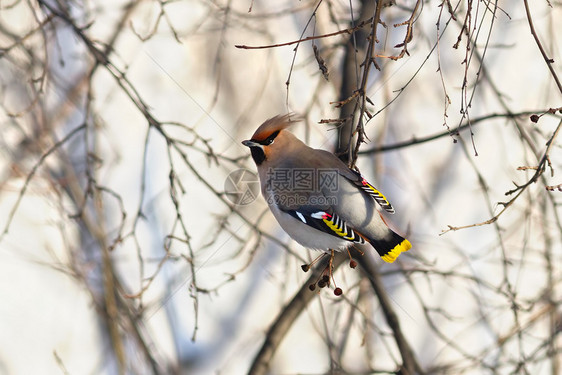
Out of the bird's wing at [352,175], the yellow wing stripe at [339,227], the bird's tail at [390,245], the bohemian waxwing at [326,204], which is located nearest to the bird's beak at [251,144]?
the bohemian waxwing at [326,204]

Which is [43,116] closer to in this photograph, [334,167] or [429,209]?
[334,167]

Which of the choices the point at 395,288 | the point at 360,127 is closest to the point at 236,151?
the point at 395,288

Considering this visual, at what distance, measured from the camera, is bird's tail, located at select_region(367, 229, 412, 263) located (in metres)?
2.04

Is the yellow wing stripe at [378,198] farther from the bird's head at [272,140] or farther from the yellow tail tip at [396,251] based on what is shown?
the bird's head at [272,140]

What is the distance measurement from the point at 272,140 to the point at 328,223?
402 mm

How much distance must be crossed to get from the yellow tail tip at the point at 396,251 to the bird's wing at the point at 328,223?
9 centimetres

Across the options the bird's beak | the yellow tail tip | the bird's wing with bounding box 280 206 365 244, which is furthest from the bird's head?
the yellow tail tip

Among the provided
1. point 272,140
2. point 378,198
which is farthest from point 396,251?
point 272,140

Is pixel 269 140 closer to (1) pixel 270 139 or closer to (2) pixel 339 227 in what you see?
(1) pixel 270 139

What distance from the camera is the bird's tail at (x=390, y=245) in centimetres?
204

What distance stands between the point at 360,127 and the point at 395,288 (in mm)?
2856

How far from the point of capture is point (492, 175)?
421 centimetres

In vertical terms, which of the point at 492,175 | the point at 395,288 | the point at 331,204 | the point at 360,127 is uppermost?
the point at 492,175

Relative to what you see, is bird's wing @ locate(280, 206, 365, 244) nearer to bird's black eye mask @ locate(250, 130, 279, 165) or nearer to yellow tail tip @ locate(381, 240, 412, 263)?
yellow tail tip @ locate(381, 240, 412, 263)
